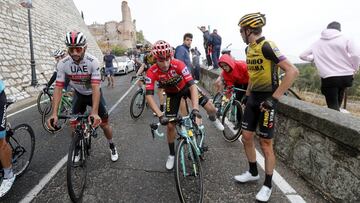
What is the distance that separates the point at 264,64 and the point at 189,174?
1710mm

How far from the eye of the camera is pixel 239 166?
15.0ft

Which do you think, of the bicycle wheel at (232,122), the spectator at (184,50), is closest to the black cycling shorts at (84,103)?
the bicycle wheel at (232,122)

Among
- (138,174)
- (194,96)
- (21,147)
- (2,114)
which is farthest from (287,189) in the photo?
(21,147)

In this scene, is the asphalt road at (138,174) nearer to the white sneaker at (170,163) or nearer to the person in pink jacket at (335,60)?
the white sneaker at (170,163)

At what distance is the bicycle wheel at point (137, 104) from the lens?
7.83 metres

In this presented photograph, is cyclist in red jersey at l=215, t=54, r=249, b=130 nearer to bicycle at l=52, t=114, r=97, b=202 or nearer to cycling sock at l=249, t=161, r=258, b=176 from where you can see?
cycling sock at l=249, t=161, r=258, b=176

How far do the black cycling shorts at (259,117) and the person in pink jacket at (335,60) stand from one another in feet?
6.00

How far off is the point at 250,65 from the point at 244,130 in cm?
91

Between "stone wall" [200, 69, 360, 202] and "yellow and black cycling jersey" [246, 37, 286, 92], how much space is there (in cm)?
84

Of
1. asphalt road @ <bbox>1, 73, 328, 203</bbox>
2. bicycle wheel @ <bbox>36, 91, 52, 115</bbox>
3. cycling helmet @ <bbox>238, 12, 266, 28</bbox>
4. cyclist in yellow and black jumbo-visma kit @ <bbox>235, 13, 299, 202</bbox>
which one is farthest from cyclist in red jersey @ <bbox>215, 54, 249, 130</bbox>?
bicycle wheel @ <bbox>36, 91, 52, 115</bbox>

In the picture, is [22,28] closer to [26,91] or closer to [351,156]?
[26,91]

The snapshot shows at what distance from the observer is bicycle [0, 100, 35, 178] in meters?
4.30

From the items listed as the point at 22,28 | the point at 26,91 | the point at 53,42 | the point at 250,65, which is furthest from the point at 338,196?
the point at 53,42

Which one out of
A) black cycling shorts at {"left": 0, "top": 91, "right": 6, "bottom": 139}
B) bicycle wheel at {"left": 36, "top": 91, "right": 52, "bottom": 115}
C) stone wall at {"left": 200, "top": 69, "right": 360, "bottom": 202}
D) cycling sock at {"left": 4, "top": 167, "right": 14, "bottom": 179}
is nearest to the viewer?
stone wall at {"left": 200, "top": 69, "right": 360, "bottom": 202}
